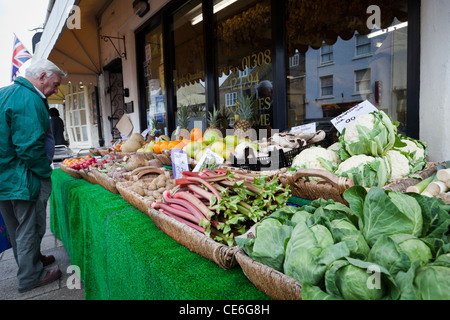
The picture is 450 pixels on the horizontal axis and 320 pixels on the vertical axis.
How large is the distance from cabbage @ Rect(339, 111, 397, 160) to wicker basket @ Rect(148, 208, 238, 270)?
1096mm

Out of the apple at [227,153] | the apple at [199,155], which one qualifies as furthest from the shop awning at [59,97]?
the apple at [227,153]

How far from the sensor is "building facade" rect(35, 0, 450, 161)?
83.0 inches

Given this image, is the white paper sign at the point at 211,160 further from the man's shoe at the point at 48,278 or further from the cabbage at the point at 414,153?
the man's shoe at the point at 48,278

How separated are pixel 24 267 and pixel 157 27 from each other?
5269 millimetres

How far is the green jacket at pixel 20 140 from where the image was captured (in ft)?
8.13

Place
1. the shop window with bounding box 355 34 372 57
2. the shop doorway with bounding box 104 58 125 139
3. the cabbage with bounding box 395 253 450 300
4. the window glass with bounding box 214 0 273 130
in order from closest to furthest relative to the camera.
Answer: the cabbage with bounding box 395 253 450 300, the shop window with bounding box 355 34 372 57, the window glass with bounding box 214 0 273 130, the shop doorway with bounding box 104 58 125 139

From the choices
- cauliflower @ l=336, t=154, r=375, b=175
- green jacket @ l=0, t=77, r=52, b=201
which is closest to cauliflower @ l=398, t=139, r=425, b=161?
cauliflower @ l=336, t=154, r=375, b=175

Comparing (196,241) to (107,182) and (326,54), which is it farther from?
(326,54)

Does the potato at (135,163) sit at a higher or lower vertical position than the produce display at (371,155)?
lower

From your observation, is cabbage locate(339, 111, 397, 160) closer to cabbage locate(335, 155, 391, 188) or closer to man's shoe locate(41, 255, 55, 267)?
cabbage locate(335, 155, 391, 188)

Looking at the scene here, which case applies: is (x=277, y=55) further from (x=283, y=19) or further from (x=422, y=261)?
(x=422, y=261)

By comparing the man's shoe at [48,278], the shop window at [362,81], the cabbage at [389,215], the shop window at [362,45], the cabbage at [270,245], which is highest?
the shop window at [362,45]

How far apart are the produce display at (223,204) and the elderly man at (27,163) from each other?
1.73 metres

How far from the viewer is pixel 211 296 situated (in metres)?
0.92
